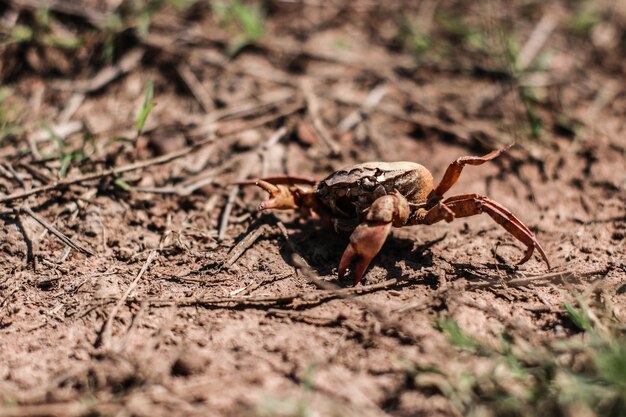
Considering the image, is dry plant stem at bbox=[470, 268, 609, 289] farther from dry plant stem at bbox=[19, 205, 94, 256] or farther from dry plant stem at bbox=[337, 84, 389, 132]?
dry plant stem at bbox=[19, 205, 94, 256]

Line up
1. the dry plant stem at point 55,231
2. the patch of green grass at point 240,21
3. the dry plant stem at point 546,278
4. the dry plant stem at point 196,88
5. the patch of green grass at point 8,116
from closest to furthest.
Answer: the dry plant stem at point 546,278 → the dry plant stem at point 55,231 → the patch of green grass at point 8,116 → the dry plant stem at point 196,88 → the patch of green grass at point 240,21

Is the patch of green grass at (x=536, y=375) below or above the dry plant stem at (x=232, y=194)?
below

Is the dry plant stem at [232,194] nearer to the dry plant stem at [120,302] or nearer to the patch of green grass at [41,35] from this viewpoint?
the dry plant stem at [120,302]

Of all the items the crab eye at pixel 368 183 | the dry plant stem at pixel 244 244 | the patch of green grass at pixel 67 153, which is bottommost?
the dry plant stem at pixel 244 244

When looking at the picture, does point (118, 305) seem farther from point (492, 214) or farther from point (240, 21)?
point (240, 21)

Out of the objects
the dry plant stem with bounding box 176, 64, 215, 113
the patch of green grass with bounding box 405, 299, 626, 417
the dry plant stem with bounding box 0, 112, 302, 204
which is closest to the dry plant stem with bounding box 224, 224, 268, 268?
the dry plant stem with bounding box 0, 112, 302, 204

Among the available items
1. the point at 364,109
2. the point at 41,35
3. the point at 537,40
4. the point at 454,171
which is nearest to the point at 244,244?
the point at 454,171

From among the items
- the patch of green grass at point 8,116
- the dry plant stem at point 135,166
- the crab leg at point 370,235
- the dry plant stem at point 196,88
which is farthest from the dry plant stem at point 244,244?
the patch of green grass at point 8,116
